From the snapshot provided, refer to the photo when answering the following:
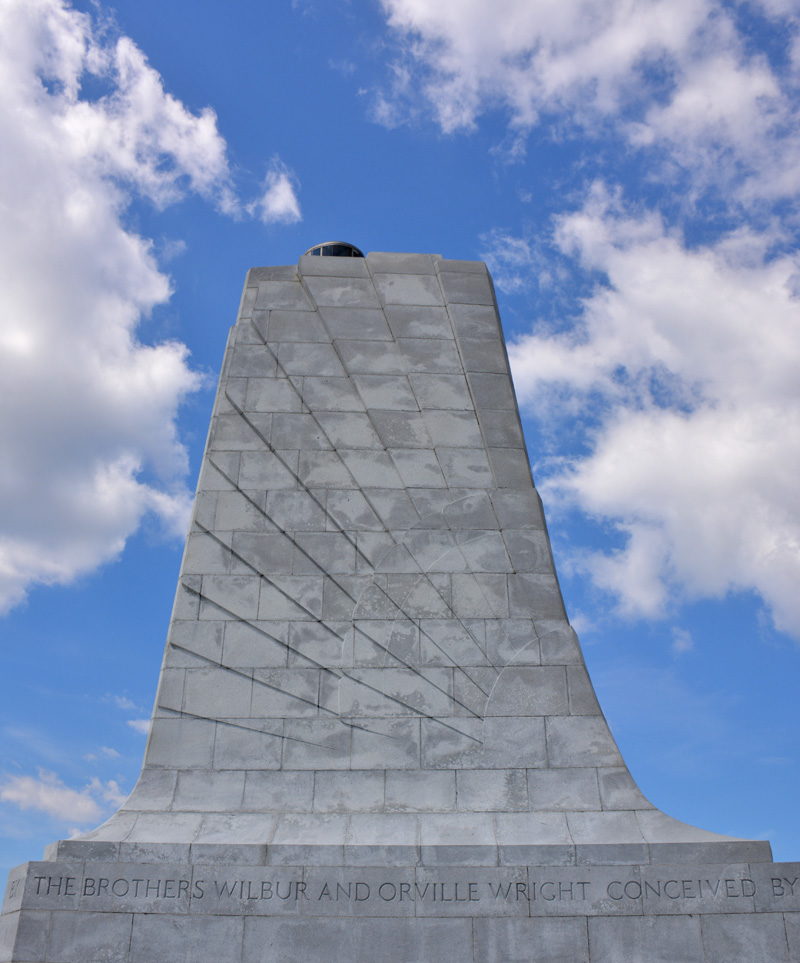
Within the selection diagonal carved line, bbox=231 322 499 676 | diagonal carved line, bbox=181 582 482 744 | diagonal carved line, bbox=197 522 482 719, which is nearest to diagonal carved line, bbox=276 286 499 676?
diagonal carved line, bbox=231 322 499 676

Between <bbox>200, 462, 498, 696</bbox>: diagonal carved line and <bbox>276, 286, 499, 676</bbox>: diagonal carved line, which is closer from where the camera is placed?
<bbox>200, 462, 498, 696</bbox>: diagonal carved line

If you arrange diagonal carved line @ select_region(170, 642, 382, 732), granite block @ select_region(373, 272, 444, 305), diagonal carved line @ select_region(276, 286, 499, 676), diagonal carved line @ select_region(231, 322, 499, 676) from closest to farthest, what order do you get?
diagonal carved line @ select_region(170, 642, 382, 732)
diagonal carved line @ select_region(276, 286, 499, 676)
diagonal carved line @ select_region(231, 322, 499, 676)
granite block @ select_region(373, 272, 444, 305)

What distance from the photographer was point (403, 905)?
8.84 metres

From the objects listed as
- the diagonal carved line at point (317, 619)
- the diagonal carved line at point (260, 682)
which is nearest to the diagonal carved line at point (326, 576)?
the diagonal carved line at point (317, 619)

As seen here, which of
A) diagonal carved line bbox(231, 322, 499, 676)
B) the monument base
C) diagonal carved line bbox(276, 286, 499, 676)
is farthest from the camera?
diagonal carved line bbox(231, 322, 499, 676)

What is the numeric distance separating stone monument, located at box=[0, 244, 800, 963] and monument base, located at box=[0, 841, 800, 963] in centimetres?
2

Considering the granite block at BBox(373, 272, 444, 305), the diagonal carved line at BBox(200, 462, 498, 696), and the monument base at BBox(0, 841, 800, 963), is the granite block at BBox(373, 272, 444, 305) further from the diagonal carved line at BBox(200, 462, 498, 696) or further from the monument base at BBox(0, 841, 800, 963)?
the monument base at BBox(0, 841, 800, 963)

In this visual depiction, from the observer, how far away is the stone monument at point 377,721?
8789 mm

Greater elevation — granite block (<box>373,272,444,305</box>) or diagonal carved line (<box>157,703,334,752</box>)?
granite block (<box>373,272,444,305</box>)

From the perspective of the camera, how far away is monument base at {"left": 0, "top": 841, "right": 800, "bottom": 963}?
8.68m

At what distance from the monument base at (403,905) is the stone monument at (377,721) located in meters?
0.02

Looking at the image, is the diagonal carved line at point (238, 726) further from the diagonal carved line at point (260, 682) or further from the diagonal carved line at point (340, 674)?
the diagonal carved line at point (340, 674)

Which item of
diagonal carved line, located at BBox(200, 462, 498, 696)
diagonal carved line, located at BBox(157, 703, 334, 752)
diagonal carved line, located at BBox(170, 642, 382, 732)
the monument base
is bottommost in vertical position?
the monument base

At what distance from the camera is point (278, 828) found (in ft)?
30.8
